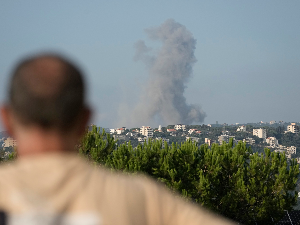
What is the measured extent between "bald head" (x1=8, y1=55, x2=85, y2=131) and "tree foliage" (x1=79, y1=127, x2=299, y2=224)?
1303 cm

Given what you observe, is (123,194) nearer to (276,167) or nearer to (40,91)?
(40,91)

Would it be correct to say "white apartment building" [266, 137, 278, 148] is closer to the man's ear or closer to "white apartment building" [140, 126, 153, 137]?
"white apartment building" [140, 126, 153, 137]

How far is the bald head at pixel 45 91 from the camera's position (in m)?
0.81

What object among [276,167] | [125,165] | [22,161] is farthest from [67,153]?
[276,167]

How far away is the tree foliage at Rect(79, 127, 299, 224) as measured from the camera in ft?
47.5

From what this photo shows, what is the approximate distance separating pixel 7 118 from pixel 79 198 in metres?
0.25

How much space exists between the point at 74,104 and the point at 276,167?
52.6 ft

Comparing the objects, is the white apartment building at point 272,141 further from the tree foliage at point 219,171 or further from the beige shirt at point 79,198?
the beige shirt at point 79,198

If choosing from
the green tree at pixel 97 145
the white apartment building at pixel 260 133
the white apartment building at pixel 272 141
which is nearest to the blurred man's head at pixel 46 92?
the green tree at pixel 97 145

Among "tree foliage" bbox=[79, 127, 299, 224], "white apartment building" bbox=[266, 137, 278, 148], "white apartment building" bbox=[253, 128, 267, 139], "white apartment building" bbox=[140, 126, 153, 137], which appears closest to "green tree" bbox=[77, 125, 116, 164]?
"tree foliage" bbox=[79, 127, 299, 224]

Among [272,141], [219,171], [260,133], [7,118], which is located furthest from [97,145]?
[272,141]

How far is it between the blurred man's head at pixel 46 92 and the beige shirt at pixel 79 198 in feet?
0.25

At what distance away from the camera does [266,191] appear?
15.2 m

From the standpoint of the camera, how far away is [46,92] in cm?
81
